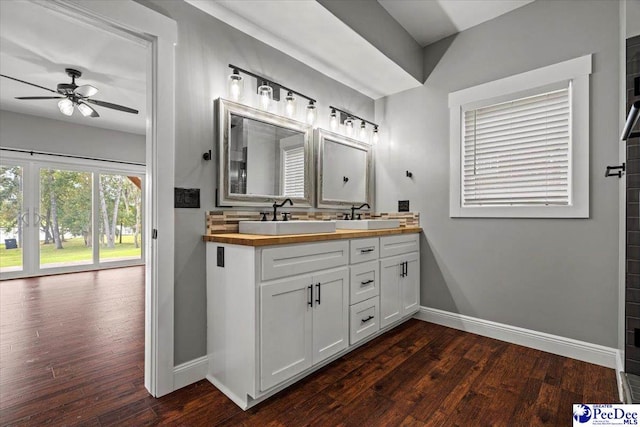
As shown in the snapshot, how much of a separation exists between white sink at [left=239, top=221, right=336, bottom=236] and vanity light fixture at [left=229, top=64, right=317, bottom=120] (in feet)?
3.00

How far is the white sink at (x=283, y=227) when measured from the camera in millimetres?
1887

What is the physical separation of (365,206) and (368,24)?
1725 mm

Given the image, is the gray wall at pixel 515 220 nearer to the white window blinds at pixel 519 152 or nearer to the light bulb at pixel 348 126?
the white window blinds at pixel 519 152

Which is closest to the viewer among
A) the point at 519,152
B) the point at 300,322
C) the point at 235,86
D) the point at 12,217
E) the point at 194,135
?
the point at 300,322

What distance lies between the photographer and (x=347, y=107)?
3.21 m

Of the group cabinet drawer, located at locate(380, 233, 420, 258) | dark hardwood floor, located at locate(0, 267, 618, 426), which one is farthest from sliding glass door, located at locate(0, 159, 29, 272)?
cabinet drawer, located at locate(380, 233, 420, 258)

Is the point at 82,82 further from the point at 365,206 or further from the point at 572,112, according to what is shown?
the point at 572,112

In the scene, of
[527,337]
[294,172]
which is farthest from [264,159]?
[527,337]

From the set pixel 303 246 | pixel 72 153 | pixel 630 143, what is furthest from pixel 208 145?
pixel 72 153

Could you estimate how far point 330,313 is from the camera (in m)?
2.08

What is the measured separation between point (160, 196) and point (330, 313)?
1.30 meters

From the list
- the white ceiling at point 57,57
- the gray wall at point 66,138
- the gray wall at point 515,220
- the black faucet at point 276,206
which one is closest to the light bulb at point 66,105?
the white ceiling at point 57,57

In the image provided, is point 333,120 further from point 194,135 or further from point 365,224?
point 194,135

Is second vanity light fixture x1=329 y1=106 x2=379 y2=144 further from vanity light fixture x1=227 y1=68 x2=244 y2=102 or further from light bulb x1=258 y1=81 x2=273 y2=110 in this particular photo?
vanity light fixture x1=227 y1=68 x2=244 y2=102
